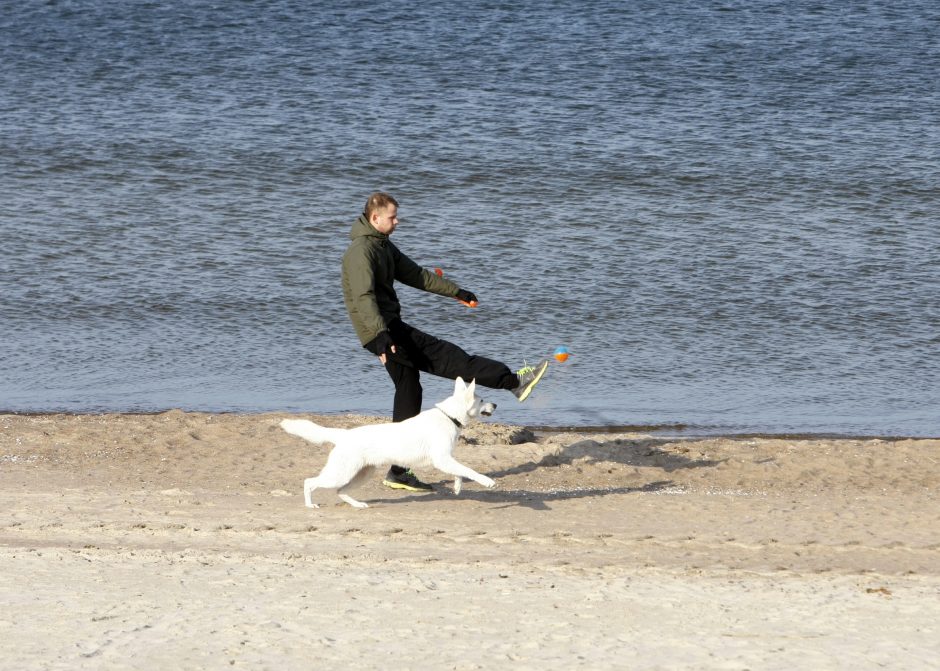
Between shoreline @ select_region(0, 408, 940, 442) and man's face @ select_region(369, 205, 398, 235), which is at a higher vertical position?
man's face @ select_region(369, 205, 398, 235)

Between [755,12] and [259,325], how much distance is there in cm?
2081

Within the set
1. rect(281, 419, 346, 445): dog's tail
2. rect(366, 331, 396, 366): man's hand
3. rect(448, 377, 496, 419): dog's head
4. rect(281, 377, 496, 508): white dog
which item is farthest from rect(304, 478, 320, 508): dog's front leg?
rect(448, 377, 496, 419): dog's head

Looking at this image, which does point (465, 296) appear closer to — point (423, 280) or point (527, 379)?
point (423, 280)

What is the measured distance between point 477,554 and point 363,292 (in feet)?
5.43

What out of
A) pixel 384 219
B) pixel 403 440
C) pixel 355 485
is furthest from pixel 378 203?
pixel 355 485

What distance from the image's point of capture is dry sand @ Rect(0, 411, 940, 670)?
216 inches

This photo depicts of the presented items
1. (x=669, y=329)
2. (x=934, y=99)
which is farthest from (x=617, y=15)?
(x=669, y=329)

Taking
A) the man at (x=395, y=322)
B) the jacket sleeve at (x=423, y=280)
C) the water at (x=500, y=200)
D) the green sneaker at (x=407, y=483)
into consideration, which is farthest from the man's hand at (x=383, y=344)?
the water at (x=500, y=200)

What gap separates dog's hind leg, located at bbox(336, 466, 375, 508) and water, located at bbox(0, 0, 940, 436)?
336cm

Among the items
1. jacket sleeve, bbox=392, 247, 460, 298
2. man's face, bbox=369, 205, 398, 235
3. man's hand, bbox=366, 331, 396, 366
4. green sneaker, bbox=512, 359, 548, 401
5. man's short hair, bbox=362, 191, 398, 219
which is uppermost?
man's short hair, bbox=362, 191, 398, 219

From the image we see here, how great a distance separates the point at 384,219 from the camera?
760 cm

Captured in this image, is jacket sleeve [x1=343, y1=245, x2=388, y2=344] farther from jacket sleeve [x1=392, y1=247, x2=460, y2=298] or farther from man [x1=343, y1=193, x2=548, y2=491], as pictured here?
jacket sleeve [x1=392, y1=247, x2=460, y2=298]

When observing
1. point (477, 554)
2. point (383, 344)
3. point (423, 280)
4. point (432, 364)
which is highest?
point (423, 280)

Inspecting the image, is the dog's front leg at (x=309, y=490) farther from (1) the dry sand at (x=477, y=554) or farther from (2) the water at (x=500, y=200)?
(2) the water at (x=500, y=200)
